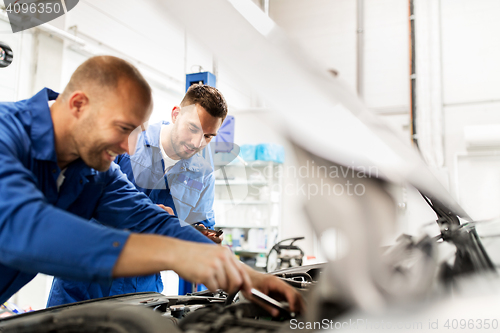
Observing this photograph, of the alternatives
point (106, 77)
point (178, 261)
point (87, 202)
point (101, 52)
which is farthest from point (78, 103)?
point (101, 52)

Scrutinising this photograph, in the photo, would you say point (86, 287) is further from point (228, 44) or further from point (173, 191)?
point (228, 44)

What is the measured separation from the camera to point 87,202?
110cm

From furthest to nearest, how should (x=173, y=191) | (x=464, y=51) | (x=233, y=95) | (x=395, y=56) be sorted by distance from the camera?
(x=233, y=95) < (x=395, y=56) < (x=464, y=51) < (x=173, y=191)

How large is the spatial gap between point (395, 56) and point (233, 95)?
106 inches

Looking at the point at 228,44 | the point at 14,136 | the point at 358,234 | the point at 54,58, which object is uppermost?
Answer: the point at 54,58

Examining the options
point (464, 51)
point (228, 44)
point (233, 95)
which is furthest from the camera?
point (233, 95)

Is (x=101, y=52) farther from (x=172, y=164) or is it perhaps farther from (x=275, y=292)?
(x=275, y=292)

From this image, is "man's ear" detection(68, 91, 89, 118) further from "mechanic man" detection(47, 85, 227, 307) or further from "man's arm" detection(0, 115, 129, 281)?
"mechanic man" detection(47, 85, 227, 307)

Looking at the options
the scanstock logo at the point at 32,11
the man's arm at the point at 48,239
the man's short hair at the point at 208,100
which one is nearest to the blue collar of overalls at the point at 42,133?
the man's arm at the point at 48,239

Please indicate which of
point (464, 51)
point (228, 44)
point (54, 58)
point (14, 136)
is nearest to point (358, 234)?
point (228, 44)

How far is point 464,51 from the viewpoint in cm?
459

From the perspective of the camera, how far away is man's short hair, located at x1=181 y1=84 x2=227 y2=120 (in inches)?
60.2

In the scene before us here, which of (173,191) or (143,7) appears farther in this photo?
(143,7)

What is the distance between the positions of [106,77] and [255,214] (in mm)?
4276
